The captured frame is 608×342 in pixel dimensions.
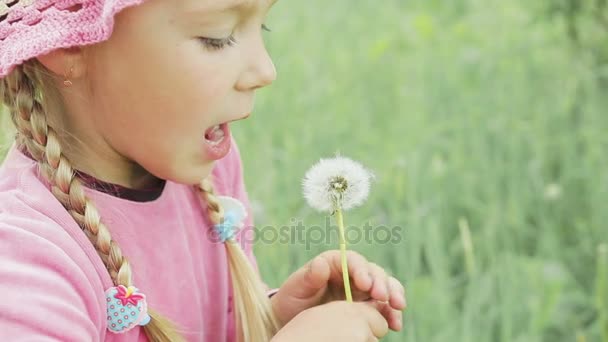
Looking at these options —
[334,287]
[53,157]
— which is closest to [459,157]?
[334,287]

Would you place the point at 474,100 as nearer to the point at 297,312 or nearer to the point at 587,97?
the point at 587,97

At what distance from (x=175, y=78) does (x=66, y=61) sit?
157 millimetres

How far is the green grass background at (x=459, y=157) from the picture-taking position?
2.22m

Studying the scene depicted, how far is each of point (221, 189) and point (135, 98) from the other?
39cm

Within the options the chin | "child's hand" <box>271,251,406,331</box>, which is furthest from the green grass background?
the chin

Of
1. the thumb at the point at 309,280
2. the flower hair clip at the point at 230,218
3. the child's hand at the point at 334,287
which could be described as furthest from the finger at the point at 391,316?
the flower hair clip at the point at 230,218

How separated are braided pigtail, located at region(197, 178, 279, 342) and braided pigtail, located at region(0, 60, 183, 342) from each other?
0.18 m

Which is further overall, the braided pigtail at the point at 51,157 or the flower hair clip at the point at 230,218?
the flower hair clip at the point at 230,218

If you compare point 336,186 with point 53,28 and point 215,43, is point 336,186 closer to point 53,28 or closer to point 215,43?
point 215,43

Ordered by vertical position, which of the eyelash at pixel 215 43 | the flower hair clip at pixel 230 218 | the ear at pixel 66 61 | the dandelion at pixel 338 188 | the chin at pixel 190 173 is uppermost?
the eyelash at pixel 215 43

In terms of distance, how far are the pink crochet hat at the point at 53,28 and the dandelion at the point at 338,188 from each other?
1.20 ft

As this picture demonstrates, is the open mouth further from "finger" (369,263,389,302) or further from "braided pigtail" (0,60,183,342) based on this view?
"finger" (369,263,389,302)

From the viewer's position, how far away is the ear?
1400 mm

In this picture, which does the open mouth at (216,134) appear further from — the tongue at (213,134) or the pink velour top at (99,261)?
the pink velour top at (99,261)
